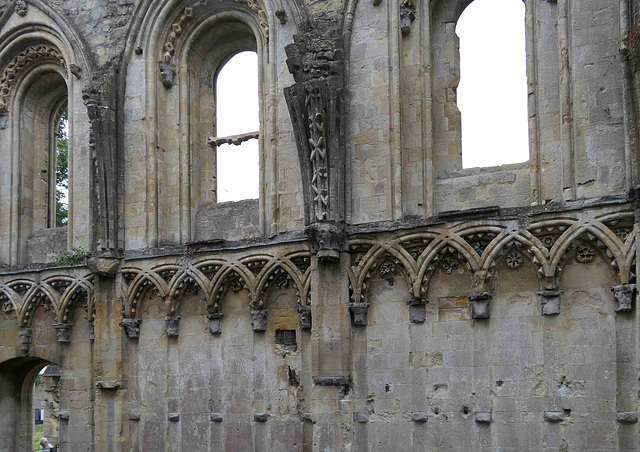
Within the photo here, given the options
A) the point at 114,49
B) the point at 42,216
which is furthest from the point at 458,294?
the point at 42,216

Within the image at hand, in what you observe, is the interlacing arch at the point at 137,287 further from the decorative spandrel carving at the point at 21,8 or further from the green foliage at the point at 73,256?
the decorative spandrel carving at the point at 21,8

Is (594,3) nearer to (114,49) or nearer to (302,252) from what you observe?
(302,252)

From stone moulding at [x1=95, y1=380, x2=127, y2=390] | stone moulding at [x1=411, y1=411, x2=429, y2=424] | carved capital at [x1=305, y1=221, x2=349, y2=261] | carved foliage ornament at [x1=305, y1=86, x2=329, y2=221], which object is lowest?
stone moulding at [x1=411, y1=411, x2=429, y2=424]

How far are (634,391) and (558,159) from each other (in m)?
2.69

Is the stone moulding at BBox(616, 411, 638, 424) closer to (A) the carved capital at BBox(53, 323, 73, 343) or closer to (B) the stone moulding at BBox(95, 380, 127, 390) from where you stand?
(B) the stone moulding at BBox(95, 380, 127, 390)

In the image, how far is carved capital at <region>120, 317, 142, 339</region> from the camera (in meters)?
12.2

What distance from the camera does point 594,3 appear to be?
968cm

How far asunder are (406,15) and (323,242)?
309cm

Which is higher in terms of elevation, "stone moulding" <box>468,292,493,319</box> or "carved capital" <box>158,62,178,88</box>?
"carved capital" <box>158,62,178,88</box>

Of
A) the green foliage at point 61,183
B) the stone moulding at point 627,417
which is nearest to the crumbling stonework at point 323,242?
the stone moulding at point 627,417

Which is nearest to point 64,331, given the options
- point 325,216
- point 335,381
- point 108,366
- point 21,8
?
point 108,366

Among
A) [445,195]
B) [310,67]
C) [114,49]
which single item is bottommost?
[445,195]

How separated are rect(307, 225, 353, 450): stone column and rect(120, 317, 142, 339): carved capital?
116 inches

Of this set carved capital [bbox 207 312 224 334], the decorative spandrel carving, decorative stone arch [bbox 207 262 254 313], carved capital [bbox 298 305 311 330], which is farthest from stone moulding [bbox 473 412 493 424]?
the decorative spandrel carving
